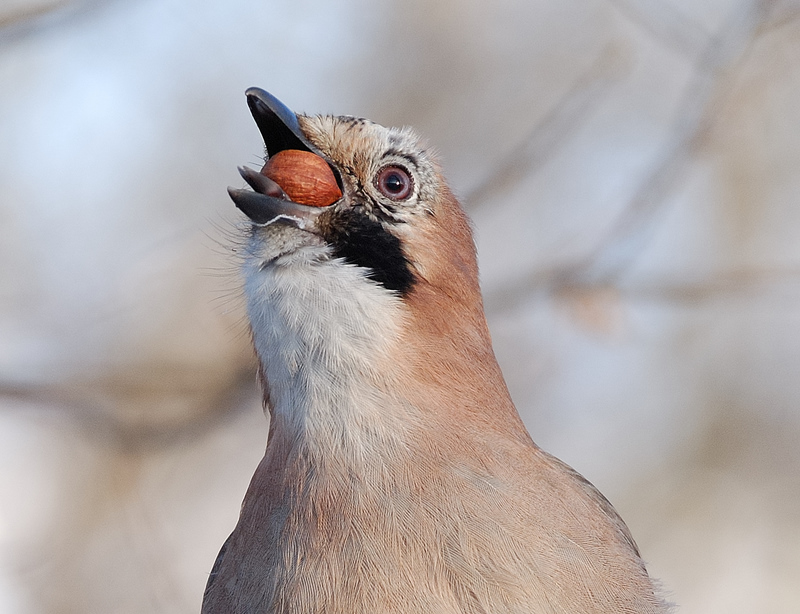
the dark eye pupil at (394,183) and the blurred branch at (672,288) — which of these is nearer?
the dark eye pupil at (394,183)

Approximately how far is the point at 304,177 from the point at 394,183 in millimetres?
386

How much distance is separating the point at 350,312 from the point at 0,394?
4.48 m

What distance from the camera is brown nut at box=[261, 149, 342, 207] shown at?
2.70 metres

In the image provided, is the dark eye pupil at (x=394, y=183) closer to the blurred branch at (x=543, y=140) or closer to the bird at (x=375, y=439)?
the bird at (x=375, y=439)

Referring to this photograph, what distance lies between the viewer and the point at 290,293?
258 cm

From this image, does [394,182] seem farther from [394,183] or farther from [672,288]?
[672,288]

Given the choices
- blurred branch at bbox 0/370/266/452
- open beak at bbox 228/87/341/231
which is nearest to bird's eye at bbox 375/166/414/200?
open beak at bbox 228/87/341/231

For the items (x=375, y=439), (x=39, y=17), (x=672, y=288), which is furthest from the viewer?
(x=672, y=288)

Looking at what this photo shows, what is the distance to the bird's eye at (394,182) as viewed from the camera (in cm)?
293

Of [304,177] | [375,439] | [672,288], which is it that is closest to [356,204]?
[304,177]

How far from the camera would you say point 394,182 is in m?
2.97

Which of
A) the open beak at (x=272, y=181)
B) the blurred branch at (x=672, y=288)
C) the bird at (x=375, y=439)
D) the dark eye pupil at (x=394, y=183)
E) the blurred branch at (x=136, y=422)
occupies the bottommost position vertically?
the blurred branch at (x=136, y=422)

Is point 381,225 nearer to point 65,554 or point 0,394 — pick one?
point 0,394

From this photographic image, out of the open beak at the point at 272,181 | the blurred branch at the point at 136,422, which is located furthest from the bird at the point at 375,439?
the blurred branch at the point at 136,422
